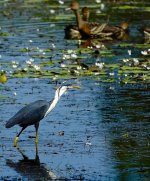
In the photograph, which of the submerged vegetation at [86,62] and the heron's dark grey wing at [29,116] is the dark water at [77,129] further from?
the heron's dark grey wing at [29,116]

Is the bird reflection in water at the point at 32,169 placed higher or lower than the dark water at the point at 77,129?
higher

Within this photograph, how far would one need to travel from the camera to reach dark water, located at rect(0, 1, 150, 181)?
12.4 metres

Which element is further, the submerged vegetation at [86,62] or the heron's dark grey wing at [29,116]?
the submerged vegetation at [86,62]

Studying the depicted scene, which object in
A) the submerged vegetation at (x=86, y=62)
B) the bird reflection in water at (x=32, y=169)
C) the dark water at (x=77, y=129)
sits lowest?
the submerged vegetation at (x=86, y=62)

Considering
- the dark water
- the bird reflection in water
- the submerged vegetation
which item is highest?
the bird reflection in water

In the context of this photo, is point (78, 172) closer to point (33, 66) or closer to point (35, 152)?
point (35, 152)

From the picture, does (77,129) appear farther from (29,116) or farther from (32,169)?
(32,169)

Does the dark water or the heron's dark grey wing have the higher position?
the heron's dark grey wing

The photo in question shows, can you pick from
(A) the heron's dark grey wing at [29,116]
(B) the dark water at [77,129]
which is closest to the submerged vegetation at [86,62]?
(B) the dark water at [77,129]

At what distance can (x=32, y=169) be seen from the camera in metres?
12.4

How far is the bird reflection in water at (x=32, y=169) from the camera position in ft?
39.3

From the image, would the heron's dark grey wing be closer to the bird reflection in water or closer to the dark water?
the dark water

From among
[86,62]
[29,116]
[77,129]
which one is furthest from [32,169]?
[86,62]

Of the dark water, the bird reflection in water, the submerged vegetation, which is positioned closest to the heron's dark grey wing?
the dark water
